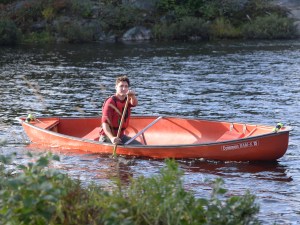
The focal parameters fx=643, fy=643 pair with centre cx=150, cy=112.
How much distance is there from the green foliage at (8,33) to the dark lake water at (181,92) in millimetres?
1662

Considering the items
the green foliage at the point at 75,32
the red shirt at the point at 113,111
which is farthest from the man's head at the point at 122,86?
the green foliage at the point at 75,32

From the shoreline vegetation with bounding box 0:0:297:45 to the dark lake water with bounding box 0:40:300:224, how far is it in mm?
2747

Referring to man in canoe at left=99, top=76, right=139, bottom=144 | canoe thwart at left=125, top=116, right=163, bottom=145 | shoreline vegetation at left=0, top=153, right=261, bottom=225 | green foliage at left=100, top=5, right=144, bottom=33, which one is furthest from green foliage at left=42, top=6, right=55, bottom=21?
shoreline vegetation at left=0, top=153, right=261, bottom=225

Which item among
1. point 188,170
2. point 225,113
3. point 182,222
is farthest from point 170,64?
point 182,222

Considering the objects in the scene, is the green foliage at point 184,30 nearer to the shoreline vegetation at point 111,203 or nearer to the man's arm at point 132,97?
the man's arm at point 132,97

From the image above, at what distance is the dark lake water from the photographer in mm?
11117

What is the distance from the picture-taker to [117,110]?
12109mm

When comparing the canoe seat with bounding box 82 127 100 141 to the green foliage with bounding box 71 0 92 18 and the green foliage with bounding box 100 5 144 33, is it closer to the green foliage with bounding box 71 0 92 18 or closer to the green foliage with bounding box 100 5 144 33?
the green foliage with bounding box 100 5 144 33

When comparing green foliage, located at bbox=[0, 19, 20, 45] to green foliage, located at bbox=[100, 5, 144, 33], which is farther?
green foliage, located at bbox=[100, 5, 144, 33]

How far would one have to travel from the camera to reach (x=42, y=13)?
41.2 meters

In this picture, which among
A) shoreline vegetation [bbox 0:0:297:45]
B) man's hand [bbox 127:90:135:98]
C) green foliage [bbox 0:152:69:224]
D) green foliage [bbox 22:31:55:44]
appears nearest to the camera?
green foliage [bbox 0:152:69:224]

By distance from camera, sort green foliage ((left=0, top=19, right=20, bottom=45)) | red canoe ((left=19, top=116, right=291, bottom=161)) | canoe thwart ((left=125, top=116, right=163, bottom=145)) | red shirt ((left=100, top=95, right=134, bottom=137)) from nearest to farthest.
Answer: red canoe ((left=19, top=116, right=291, bottom=161)) → red shirt ((left=100, top=95, right=134, bottom=137)) → canoe thwart ((left=125, top=116, right=163, bottom=145)) → green foliage ((left=0, top=19, right=20, bottom=45))

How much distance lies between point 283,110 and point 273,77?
6.88 m

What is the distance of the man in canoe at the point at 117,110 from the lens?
12.0 meters
